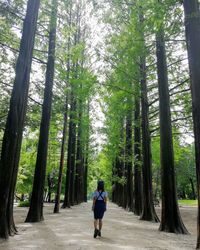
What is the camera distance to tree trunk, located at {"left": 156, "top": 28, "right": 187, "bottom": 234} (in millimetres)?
9578

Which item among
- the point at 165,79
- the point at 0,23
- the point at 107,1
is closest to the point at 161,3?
the point at 107,1

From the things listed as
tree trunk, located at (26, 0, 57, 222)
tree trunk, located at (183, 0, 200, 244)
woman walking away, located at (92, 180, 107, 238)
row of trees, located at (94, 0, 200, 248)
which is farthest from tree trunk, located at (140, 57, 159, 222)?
tree trunk, located at (183, 0, 200, 244)

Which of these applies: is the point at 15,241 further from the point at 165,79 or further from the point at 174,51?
the point at 174,51

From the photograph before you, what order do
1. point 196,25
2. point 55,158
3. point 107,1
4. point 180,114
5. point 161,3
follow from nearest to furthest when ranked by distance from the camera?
point 161,3 < point 196,25 < point 107,1 < point 180,114 < point 55,158

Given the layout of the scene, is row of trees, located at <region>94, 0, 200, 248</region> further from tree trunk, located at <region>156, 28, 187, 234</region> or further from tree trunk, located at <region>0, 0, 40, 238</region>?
tree trunk, located at <region>0, 0, 40, 238</region>

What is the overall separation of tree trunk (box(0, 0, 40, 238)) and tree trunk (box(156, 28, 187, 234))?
409 cm

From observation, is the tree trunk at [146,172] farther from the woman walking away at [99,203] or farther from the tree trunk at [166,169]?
the woman walking away at [99,203]

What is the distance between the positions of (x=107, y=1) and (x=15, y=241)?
6921mm

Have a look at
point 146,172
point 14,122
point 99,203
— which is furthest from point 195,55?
point 146,172

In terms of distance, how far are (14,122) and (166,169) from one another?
5625 millimetres

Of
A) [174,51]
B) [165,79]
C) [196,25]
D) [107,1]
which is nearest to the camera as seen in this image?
[196,25]

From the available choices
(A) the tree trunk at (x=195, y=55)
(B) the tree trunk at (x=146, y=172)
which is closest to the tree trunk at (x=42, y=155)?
(B) the tree trunk at (x=146, y=172)

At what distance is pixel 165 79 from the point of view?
11.1m

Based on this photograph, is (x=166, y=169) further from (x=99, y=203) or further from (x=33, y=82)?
(x=33, y=82)
